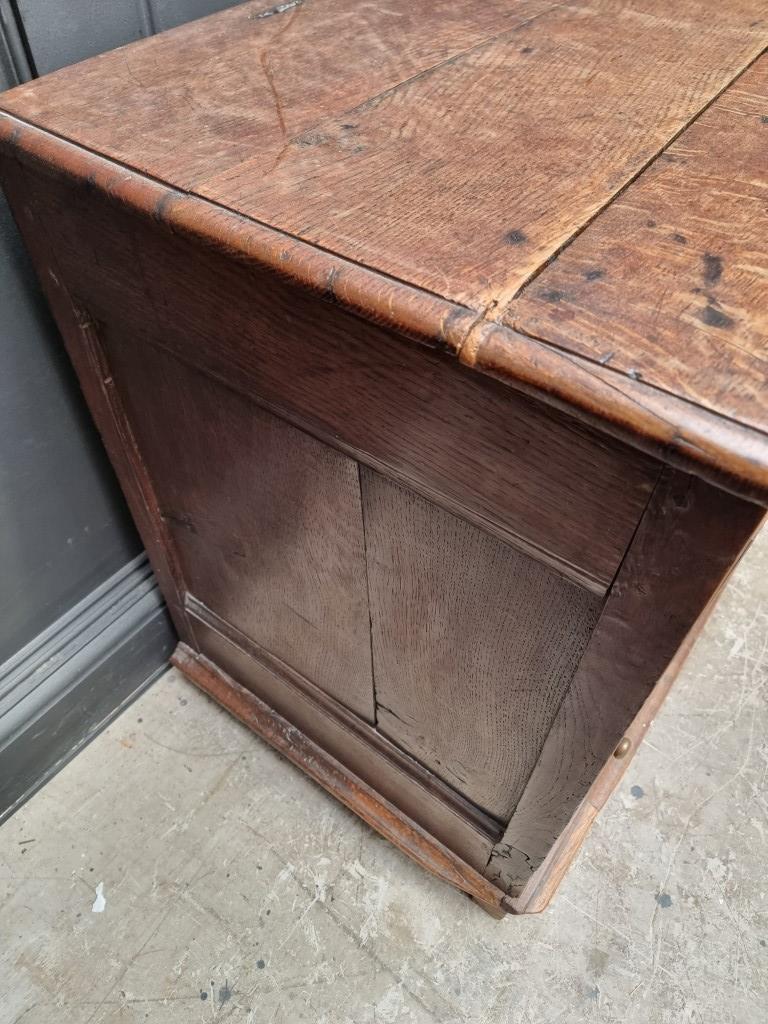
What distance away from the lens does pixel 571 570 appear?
19.8 inches

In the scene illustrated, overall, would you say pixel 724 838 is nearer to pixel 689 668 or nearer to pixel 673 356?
pixel 689 668

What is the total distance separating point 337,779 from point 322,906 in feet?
0.54

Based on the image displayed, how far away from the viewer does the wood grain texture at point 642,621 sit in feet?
1.32

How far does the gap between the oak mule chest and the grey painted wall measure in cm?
7

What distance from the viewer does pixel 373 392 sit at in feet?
1.68

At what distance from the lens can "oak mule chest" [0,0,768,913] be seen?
0.41 metres

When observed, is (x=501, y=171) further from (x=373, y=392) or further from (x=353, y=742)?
(x=353, y=742)

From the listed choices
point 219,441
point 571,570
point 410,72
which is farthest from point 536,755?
point 410,72

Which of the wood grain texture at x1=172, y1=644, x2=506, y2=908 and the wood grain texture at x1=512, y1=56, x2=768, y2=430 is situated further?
the wood grain texture at x1=172, y1=644, x2=506, y2=908

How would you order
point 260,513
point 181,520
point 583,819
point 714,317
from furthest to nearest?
point 583,819 < point 181,520 < point 260,513 < point 714,317

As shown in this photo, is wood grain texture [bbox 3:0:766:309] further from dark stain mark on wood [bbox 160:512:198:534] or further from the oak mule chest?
dark stain mark on wood [bbox 160:512:198:534]

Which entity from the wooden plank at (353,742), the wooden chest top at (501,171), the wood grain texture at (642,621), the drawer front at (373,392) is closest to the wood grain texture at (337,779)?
the wooden plank at (353,742)

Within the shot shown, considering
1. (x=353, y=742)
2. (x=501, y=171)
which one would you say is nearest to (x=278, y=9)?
(x=501, y=171)

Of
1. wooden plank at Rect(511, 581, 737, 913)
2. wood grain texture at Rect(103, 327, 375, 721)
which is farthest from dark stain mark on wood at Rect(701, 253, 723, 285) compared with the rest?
wooden plank at Rect(511, 581, 737, 913)
